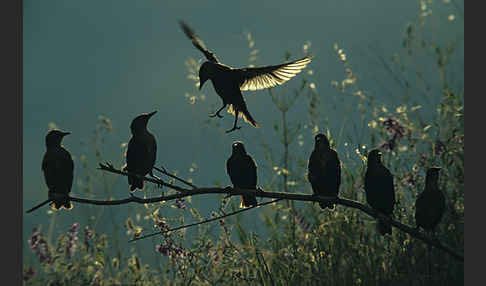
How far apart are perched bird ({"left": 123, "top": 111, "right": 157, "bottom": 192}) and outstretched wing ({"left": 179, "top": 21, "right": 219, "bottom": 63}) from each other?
334 mm

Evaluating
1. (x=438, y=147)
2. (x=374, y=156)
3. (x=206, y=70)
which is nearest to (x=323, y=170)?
(x=374, y=156)

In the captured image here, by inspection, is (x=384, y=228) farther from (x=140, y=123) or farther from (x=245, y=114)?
(x=140, y=123)

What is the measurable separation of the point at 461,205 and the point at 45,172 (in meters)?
2.65

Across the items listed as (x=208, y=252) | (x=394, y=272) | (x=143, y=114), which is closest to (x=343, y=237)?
(x=394, y=272)

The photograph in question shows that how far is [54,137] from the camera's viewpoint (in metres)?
2.28

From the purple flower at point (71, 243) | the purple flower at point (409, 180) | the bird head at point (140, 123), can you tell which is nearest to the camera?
the bird head at point (140, 123)

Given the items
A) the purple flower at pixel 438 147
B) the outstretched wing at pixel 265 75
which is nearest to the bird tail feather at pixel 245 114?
the outstretched wing at pixel 265 75

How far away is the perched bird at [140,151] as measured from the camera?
7.27 feet

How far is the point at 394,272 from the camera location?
122 inches

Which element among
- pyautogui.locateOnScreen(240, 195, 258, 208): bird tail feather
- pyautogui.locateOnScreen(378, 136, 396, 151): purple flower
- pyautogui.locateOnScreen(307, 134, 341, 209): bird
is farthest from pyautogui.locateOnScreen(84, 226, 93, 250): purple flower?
pyautogui.locateOnScreen(378, 136, 396, 151): purple flower

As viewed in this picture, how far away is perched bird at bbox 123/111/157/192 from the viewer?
2.22 meters

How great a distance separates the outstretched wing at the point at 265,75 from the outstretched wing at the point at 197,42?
4.5 inches

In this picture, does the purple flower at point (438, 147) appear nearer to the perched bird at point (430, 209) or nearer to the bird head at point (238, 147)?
the perched bird at point (430, 209)

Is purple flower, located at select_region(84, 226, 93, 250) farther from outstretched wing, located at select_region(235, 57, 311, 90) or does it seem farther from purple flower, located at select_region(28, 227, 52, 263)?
outstretched wing, located at select_region(235, 57, 311, 90)
